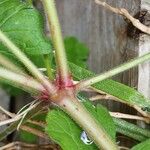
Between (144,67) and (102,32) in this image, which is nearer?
(144,67)

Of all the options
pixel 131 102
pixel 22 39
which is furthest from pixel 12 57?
pixel 131 102

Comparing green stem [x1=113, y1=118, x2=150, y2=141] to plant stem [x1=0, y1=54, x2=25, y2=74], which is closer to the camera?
plant stem [x1=0, y1=54, x2=25, y2=74]

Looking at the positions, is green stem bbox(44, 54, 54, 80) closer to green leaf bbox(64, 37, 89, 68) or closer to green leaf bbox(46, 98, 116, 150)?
green leaf bbox(46, 98, 116, 150)

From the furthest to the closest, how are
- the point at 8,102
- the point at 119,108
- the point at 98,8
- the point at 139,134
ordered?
the point at 8,102, the point at 98,8, the point at 119,108, the point at 139,134

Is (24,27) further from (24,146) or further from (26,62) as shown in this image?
(24,146)

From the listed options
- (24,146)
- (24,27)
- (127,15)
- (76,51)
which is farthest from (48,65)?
(76,51)

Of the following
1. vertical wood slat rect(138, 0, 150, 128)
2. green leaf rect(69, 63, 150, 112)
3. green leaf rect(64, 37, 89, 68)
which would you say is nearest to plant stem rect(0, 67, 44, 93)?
green leaf rect(69, 63, 150, 112)

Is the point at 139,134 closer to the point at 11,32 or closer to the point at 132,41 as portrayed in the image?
the point at 132,41
